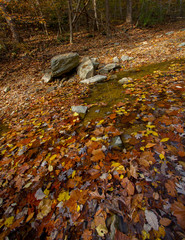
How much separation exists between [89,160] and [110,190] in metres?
0.54

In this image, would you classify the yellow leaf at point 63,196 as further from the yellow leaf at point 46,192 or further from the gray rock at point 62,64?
the gray rock at point 62,64

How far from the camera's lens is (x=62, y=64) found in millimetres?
5312

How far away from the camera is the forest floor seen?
1.19 m

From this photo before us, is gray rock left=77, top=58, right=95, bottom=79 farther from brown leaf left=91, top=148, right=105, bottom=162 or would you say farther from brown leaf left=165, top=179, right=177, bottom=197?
brown leaf left=165, top=179, right=177, bottom=197

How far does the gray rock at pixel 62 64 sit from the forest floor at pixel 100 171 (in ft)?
8.43

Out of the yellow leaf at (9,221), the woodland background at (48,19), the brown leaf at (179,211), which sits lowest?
the yellow leaf at (9,221)

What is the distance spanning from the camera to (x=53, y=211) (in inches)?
54.7

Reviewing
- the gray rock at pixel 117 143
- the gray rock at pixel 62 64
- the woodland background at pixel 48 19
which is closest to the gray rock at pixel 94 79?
the gray rock at pixel 62 64

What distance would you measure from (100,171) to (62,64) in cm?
515

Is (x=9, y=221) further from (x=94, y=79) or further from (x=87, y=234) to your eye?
(x=94, y=79)

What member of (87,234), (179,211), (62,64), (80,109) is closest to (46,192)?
(87,234)

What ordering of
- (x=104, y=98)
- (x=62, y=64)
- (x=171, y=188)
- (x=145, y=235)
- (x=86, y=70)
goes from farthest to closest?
(x=62, y=64) → (x=86, y=70) → (x=104, y=98) → (x=171, y=188) → (x=145, y=235)

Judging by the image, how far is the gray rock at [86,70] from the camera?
510cm

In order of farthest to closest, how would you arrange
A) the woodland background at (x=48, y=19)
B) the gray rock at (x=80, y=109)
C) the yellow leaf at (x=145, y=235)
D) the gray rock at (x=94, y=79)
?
the woodland background at (x=48, y=19)
the gray rock at (x=94, y=79)
the gray rock at (x=80, y=109)
the yellow leaf at (x=145, y=235)
